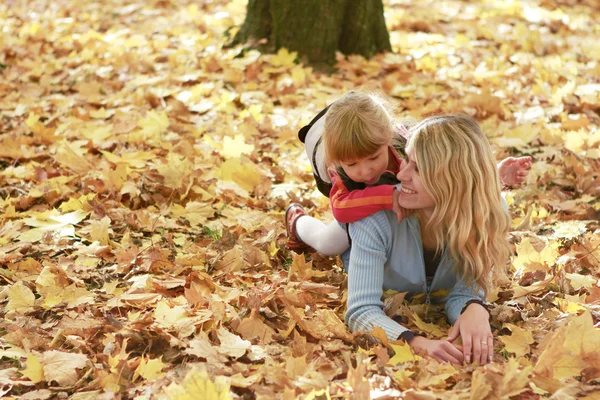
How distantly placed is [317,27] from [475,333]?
3512mm

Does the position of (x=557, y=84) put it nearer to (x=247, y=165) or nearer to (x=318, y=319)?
(x=247, y=165)

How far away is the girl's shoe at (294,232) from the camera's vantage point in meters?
2.98

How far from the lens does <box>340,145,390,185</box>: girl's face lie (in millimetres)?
2398

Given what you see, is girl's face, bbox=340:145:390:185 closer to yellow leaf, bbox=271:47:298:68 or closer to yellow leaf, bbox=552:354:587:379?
yellow leaf, bbox=552:354:587:379

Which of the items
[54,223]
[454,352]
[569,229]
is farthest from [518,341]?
[54,223]

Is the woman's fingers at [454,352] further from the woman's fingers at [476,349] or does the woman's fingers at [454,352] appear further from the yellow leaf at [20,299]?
the yellow leaf at [20,299]

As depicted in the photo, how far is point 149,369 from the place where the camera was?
2025mm

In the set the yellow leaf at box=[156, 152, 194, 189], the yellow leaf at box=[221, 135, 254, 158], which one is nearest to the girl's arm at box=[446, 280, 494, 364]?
the yellow leaf at box=[156, 152, 194, 189]

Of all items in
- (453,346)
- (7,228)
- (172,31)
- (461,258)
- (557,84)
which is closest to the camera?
(453,346)

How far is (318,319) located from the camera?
2.34 metres

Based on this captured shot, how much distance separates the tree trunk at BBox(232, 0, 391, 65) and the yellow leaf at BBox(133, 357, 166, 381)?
3.59 meters

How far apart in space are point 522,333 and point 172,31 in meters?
4.94

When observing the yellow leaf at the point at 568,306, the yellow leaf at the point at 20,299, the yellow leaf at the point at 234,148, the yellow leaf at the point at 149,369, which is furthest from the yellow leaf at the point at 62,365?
the yellow leaf at the point at 234,148

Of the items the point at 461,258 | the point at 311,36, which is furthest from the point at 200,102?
the point at 461,258
